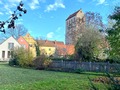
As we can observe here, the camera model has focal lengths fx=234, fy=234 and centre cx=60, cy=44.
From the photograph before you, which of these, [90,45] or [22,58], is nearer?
[90,45]

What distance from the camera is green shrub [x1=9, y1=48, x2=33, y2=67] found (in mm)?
37781

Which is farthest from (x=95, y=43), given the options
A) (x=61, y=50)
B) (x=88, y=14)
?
(x=61, y=50)

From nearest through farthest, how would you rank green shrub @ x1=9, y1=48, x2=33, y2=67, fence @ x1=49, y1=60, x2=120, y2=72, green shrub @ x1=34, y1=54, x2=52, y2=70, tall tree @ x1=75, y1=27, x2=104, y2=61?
1. fence @ x1=49, y1=60, x2=120, y2=72
2. green shrub @ x1=34, y1=54, x2=52, y2=70
3. tall tree @ x1=75, y1=27, x2=104, y2=61
4. green shrub @ x1=9, y1=48, x2=33, y2=67

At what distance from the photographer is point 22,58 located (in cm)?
3869

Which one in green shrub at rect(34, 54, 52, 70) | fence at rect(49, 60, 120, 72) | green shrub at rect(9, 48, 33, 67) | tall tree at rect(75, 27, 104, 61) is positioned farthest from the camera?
green shrub at rect(9, 48, 33, 67)

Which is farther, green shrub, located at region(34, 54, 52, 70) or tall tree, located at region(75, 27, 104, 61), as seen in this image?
tall tree, located at region(75, 27, 104, 61)

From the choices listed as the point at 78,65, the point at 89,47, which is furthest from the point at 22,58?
the point at 89,47

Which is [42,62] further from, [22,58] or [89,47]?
[89,47]

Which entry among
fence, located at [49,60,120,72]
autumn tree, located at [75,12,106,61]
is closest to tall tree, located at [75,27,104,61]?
autumn tree, located at [75,12,106,61]

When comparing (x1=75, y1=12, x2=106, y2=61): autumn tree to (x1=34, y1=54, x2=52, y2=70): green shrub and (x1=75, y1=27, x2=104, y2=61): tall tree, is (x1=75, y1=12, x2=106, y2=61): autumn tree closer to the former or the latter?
(x1=75, y1=27, x2=104, y2=61): tall tree

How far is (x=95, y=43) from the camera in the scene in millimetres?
A: 37031

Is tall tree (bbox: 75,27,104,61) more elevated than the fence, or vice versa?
tall tree (bbox: 75,27,104,61)

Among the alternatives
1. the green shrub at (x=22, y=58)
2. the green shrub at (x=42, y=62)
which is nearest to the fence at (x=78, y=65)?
the green shrub at (x=42, y=62)

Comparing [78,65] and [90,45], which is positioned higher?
[90,45]
